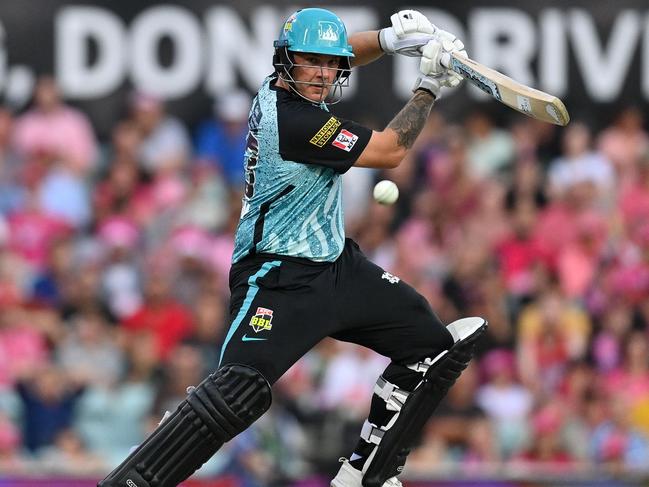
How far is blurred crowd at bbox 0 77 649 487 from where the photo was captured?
32.4ft

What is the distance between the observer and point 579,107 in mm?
12125

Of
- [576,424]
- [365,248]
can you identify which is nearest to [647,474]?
[576,424]

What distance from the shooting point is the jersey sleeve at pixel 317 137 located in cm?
622

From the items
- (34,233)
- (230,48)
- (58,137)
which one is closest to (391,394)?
(34,233)

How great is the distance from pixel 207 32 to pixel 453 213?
2.49 m

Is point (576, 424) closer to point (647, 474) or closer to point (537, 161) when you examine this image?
point (647, 474)

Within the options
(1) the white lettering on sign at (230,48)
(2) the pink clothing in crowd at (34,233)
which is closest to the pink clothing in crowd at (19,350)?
(2) the pink clothing in crowd at (34,233)

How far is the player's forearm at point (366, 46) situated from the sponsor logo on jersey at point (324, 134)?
0.80m

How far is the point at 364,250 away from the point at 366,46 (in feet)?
13.9

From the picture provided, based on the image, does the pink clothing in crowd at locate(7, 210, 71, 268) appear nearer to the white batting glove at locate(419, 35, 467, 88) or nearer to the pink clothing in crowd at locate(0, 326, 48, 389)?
the pink clothing in crowd at locate(0, 326, 48, 389)

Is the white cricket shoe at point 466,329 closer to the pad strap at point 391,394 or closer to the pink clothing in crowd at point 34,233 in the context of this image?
the pad strap at point 391,394

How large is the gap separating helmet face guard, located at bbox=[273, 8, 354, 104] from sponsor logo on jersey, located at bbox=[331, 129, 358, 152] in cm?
23

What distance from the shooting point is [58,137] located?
11562 mm

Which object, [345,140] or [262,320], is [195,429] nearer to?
[262,320]
